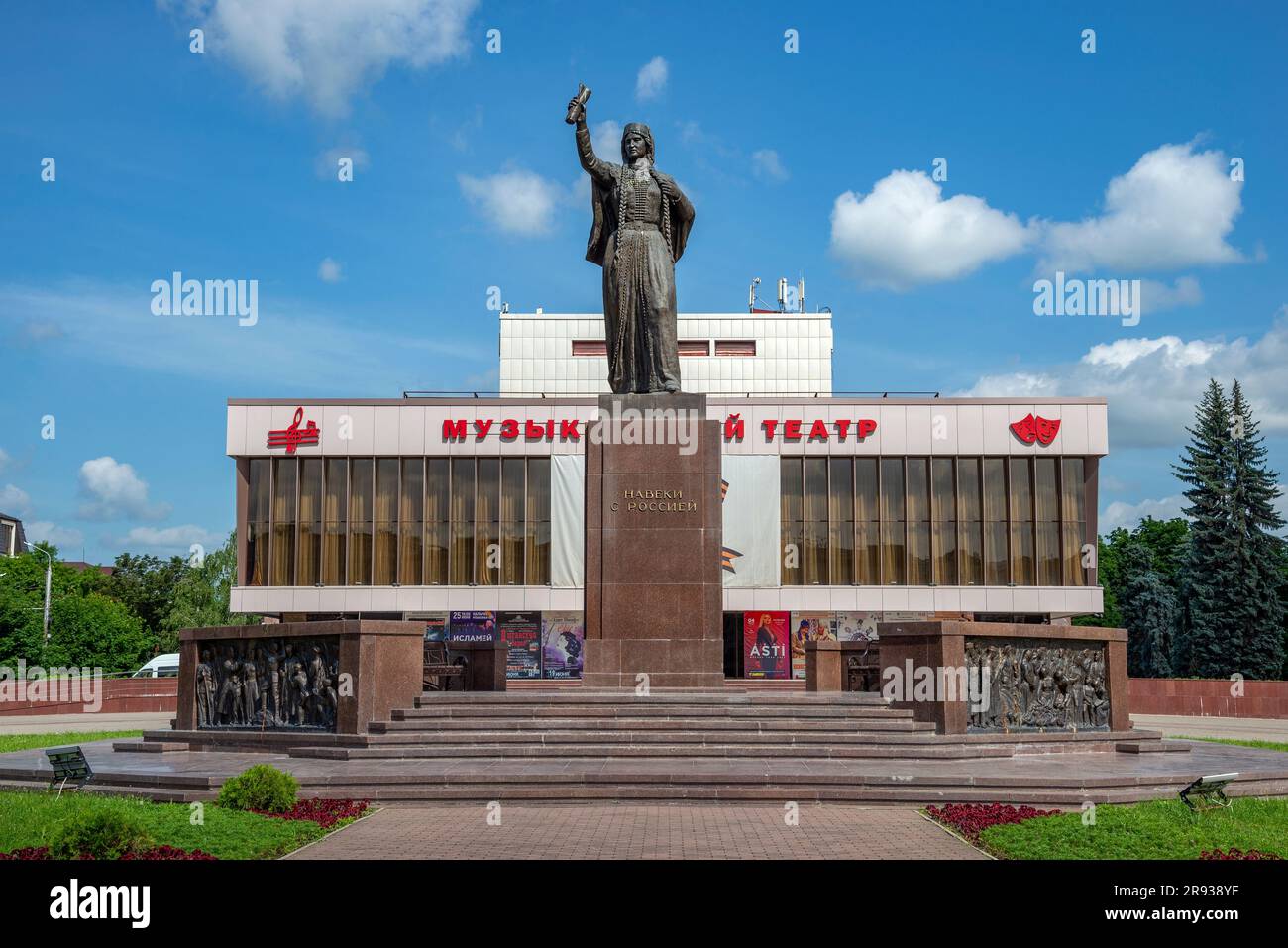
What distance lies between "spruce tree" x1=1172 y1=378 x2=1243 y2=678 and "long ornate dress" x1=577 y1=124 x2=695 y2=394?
123ft

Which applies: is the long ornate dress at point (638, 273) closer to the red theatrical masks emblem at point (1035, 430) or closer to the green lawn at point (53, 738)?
the green lawn at point (53, 738)

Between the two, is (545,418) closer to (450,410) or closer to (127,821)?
(450,410)

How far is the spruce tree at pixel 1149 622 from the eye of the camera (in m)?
54.9

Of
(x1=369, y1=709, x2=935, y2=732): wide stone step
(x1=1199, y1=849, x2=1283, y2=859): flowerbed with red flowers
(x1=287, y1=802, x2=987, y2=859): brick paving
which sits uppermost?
(x1=369, y1=709, x2=935, y2=732): wide stone step

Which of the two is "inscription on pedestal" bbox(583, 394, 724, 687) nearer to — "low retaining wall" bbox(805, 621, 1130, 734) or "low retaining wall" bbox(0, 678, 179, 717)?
"low retaining wall" bbox(805, 621, 1130, 734)

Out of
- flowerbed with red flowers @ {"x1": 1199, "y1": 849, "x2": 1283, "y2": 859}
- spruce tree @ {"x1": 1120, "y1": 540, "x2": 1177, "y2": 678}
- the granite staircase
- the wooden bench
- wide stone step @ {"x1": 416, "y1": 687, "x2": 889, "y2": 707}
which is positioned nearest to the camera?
flowerbed with red flowers @ {"x1": 1199, "y1": 849, "x2": 1283, "y2": 859}

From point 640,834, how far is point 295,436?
1389 inches

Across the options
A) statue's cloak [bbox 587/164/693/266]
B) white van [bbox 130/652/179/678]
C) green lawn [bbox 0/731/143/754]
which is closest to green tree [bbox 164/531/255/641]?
white van [bbox 130/652/179/678]

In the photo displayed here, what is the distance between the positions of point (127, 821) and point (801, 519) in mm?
35366

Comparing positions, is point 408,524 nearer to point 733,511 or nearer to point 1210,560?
point 733,511

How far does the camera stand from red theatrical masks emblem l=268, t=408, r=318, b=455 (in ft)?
141

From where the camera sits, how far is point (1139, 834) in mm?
9797

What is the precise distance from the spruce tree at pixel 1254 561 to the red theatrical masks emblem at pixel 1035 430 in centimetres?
1148
